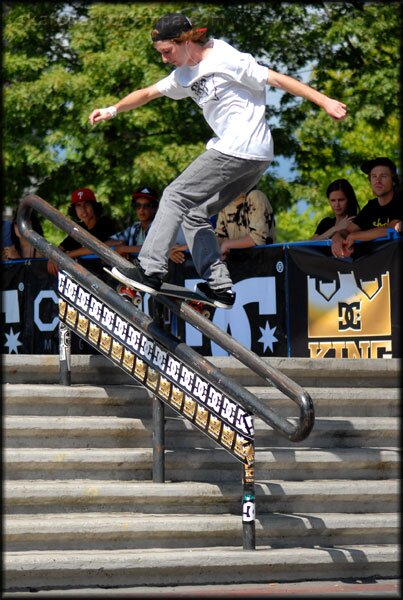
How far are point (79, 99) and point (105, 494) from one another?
1368cm

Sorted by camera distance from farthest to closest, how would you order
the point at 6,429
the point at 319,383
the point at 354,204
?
the point at 354,204, the point at 319,383, the point at 6,429

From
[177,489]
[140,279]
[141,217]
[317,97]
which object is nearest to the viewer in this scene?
[317,97]

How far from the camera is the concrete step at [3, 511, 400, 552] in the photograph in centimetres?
696

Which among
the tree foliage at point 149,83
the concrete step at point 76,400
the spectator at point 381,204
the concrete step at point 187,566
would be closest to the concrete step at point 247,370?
the concrete step at point 76,400

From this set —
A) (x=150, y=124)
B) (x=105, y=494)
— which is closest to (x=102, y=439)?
(x=105, y=494)

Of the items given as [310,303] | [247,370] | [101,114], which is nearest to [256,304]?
[310,303]

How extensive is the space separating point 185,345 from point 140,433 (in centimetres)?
80

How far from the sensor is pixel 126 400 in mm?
8125

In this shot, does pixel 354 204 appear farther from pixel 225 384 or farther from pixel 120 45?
pixel 120 45

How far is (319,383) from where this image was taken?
892 cm

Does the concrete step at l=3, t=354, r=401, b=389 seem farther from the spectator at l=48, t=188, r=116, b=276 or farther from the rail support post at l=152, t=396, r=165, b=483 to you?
the spectator at l=48, t=188, r=116, b=276

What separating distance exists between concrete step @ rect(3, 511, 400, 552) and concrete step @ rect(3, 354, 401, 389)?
1.18m

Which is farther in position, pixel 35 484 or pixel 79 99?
pixel 79 99

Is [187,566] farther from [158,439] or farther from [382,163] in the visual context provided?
[382,163]
